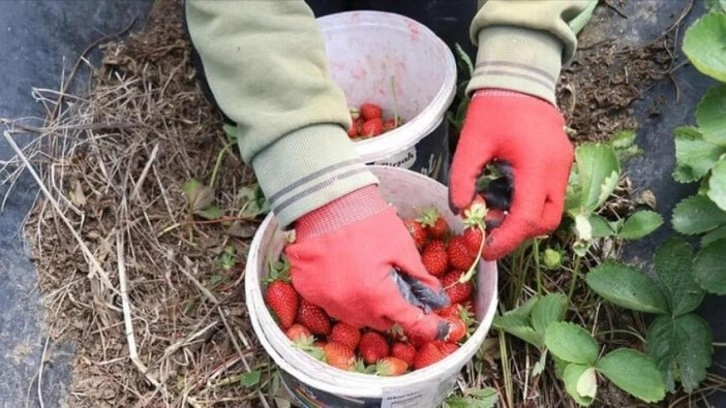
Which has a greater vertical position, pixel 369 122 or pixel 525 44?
pixel 525 44

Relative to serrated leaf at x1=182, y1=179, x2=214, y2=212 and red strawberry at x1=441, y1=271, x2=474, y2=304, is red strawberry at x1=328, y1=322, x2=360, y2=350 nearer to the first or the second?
red strawberry at x1=441, y1=271, x2=474, y2=304

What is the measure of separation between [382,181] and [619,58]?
48cm

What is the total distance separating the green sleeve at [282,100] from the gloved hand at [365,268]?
0.03m

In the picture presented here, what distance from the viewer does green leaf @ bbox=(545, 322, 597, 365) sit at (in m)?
1.23

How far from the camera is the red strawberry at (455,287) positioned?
131 cm

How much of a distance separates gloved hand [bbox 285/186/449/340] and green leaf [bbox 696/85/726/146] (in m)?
0.40

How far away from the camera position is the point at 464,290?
4.34 feet

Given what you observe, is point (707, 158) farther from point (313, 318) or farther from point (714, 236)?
point (313, 318)

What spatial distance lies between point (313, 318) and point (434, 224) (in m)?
0.25

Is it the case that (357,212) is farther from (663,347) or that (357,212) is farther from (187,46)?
(187,46)

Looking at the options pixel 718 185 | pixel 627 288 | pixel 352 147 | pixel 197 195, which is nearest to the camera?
pixel 718 185

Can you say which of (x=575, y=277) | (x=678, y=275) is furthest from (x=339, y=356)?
(x=678, y=275)

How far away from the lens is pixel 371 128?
5.15 feet

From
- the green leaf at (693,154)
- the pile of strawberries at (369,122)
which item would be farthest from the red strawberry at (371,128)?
the green leaf at (693,154)
